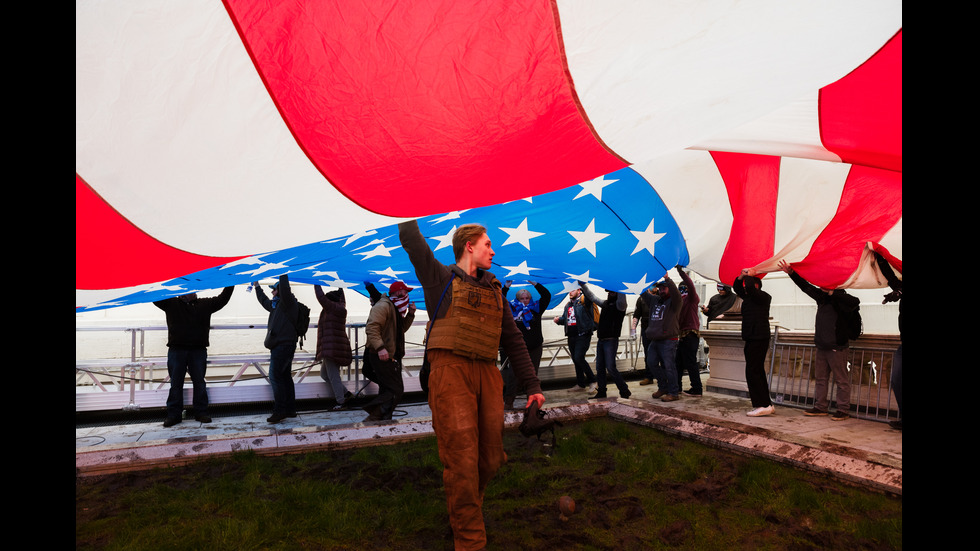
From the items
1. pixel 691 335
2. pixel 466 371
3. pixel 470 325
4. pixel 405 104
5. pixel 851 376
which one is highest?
pixel 405 104

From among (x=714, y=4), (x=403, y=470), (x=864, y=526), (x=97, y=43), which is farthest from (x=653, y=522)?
(x=97, y=43)

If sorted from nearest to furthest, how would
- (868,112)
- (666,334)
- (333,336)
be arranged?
(868,112) → (333,336) → (666,334)

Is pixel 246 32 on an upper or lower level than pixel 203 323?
upper

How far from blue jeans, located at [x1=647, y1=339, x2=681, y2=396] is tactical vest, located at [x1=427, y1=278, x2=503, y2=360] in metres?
5.72

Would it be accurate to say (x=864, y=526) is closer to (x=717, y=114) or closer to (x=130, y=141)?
(x=717, y=114)

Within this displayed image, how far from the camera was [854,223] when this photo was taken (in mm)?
5020

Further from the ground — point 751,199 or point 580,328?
point 751,199

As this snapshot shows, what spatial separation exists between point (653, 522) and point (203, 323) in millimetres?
5789

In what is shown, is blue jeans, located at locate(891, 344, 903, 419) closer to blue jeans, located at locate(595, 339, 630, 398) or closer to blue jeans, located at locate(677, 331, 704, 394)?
blue jeans, located at locate(677, 331, 704, 394)

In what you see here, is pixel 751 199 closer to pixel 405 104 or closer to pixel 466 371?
pixel 466 371

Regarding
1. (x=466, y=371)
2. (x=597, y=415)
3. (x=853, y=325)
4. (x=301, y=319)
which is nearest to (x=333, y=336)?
(x=301, y=319)

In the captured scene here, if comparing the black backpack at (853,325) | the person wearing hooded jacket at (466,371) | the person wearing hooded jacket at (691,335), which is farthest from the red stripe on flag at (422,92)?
the person wearing hooded jacket at (691,335)

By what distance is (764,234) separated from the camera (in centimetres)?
555

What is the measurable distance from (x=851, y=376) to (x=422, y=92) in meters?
6.95
